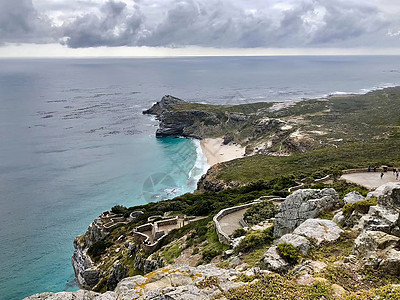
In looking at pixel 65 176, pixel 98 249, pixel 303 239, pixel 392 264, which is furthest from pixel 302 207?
pixel 65 176

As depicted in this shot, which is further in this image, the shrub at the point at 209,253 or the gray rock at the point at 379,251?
the shrub at the point at 209,253

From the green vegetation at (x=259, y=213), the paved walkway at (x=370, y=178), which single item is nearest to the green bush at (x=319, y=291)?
the green vegetation at (x=259, y=213)

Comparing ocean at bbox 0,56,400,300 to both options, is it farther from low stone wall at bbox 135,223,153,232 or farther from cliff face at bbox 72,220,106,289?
low stone wall at bbox 135,223,153,232

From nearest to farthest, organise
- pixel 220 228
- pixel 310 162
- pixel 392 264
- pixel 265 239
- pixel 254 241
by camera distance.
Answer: pixel 392 264
pixel 254 241
pixel 265 239
pixel 220 228
pixel 310 162

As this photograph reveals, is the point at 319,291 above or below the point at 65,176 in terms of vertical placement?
above

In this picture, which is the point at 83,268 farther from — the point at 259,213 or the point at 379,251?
the point at 379,251

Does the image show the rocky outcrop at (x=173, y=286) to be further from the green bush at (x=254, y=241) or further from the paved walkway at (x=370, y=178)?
the paved walkway at (x=370, y=178)

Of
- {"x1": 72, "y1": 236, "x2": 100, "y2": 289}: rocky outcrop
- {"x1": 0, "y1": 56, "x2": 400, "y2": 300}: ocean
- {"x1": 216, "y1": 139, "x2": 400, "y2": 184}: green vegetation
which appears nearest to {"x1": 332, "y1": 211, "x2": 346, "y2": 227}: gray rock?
{"x1": 72, "y1": 236, "x2": 100, "y2": 289}: rocky outcrop
